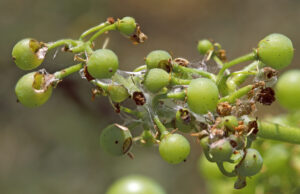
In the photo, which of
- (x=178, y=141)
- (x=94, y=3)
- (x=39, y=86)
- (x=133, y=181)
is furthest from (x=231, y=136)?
(x=94, y=3)

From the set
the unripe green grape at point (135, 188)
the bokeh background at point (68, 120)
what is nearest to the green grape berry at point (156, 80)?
the unripe green grape at point (135, 188)

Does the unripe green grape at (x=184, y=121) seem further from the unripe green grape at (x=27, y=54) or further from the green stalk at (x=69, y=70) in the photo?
the unripe green grape at (x=27, y=54)

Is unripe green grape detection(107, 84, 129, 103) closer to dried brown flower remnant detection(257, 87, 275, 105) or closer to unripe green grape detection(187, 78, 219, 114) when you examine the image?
unripe green grape detection(187, 78, 219, 114)

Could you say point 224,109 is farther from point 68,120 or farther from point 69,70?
point 68,120

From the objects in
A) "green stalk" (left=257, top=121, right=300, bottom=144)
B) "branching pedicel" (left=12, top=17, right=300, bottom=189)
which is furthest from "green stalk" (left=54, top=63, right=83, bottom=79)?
"green stalk" (left=257, top=121, right=300, bottom=144)

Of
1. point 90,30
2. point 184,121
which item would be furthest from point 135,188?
point 90,30

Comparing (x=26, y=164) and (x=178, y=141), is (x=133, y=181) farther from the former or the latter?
(x=26, y=164)

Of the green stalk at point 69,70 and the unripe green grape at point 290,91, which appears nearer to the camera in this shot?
the green stalk at point 69,70
